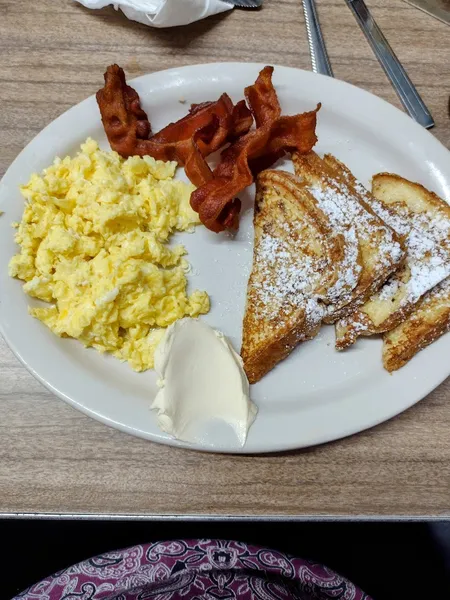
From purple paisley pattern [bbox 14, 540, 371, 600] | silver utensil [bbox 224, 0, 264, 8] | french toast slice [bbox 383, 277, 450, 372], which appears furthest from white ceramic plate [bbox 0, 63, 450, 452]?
purple paisley pattern [bbox 14, 540, 371, 600]

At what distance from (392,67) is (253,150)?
0.64m

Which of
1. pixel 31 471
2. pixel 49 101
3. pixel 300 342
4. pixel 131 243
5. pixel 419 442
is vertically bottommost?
pixel 31 471

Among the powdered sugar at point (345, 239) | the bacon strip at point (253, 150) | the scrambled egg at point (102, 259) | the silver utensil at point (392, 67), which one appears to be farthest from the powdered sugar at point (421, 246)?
the scrambled egg at point (102, 259)

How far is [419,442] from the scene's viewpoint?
5.15 feet

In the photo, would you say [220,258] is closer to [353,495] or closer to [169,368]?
[169,368]

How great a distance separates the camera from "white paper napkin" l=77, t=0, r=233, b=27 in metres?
1.81

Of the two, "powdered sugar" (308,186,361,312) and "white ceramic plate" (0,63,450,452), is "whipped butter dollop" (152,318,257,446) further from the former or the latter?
"powdered sugar" (308,186,361,312)

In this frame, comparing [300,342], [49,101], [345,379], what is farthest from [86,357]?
[49,101]

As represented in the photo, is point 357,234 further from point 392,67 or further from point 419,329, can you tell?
point 392,67

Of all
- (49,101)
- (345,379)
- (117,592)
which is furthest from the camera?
(49,101)

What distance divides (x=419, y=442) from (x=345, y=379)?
0.88 feet

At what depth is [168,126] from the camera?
166 centimetres

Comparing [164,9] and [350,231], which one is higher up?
[164,9]

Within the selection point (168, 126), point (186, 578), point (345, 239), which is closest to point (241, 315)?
point (345, 239)
